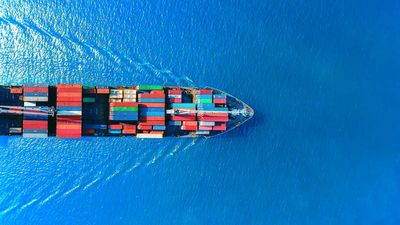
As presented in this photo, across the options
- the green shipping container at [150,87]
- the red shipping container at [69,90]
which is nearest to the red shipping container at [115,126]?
the green shipping container at [150,87]

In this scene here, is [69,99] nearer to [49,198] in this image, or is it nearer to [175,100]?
[49,198]

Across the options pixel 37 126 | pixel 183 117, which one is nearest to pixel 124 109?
pixel 183 117

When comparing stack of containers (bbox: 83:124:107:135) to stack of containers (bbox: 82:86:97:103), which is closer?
stack of containers (bbox: 82:86:97:103)

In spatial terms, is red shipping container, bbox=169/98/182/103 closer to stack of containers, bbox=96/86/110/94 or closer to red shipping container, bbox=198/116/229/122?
red shipping container, bbox=198/116/229/122

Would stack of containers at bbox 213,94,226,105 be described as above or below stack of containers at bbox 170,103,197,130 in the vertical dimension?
above

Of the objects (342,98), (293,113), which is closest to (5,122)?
(293,113)

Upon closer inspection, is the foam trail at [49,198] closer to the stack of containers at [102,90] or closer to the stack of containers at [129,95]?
the stack of containers at [102,90]

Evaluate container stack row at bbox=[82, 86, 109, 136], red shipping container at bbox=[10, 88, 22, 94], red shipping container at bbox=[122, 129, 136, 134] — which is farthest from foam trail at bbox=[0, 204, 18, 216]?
red shipping container at bbox=[122, 129, 136, 134]

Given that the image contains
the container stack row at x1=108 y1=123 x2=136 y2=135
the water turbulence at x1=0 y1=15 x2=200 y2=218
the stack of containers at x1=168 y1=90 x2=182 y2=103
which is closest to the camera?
the water turbulence at x1=0 y1=15 x2=200 y2=218
